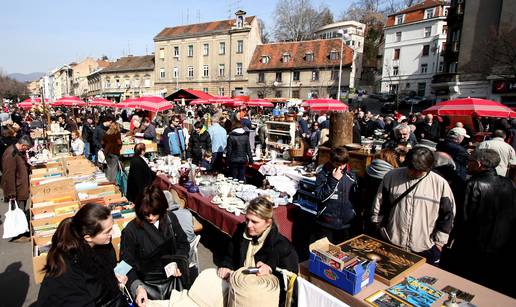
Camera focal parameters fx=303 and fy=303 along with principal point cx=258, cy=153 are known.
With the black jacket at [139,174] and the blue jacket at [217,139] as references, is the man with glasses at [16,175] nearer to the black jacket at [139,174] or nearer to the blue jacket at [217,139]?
the black jacket at [139,174]

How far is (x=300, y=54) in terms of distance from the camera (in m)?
39.2

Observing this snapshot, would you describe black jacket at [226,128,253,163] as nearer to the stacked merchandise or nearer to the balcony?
the stacked merchandise

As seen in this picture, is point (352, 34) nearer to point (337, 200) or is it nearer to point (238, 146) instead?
point (238, 146)

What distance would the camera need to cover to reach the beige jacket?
117 inches

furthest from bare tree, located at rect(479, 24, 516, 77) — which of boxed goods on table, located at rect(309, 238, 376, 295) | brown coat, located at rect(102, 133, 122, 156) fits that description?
boxed goods on table, located at rect(309, 238, 376, 295)

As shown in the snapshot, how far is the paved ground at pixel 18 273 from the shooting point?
12.2 ft

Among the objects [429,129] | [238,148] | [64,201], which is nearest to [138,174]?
[64,201]

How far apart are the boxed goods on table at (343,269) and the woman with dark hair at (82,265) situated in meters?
1.55

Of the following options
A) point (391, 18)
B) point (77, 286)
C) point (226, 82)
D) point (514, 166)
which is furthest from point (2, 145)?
point (391, 18)

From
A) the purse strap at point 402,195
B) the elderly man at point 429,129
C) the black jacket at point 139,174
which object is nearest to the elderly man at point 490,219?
the purse strap at point 402,195

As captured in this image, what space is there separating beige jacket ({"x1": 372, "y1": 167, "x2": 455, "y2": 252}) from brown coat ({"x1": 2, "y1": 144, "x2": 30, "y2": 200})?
6.25 m

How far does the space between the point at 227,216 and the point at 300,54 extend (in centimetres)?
3798

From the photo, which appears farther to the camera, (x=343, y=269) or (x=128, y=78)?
(x=128, y=78)

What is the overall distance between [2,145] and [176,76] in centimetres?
4027
